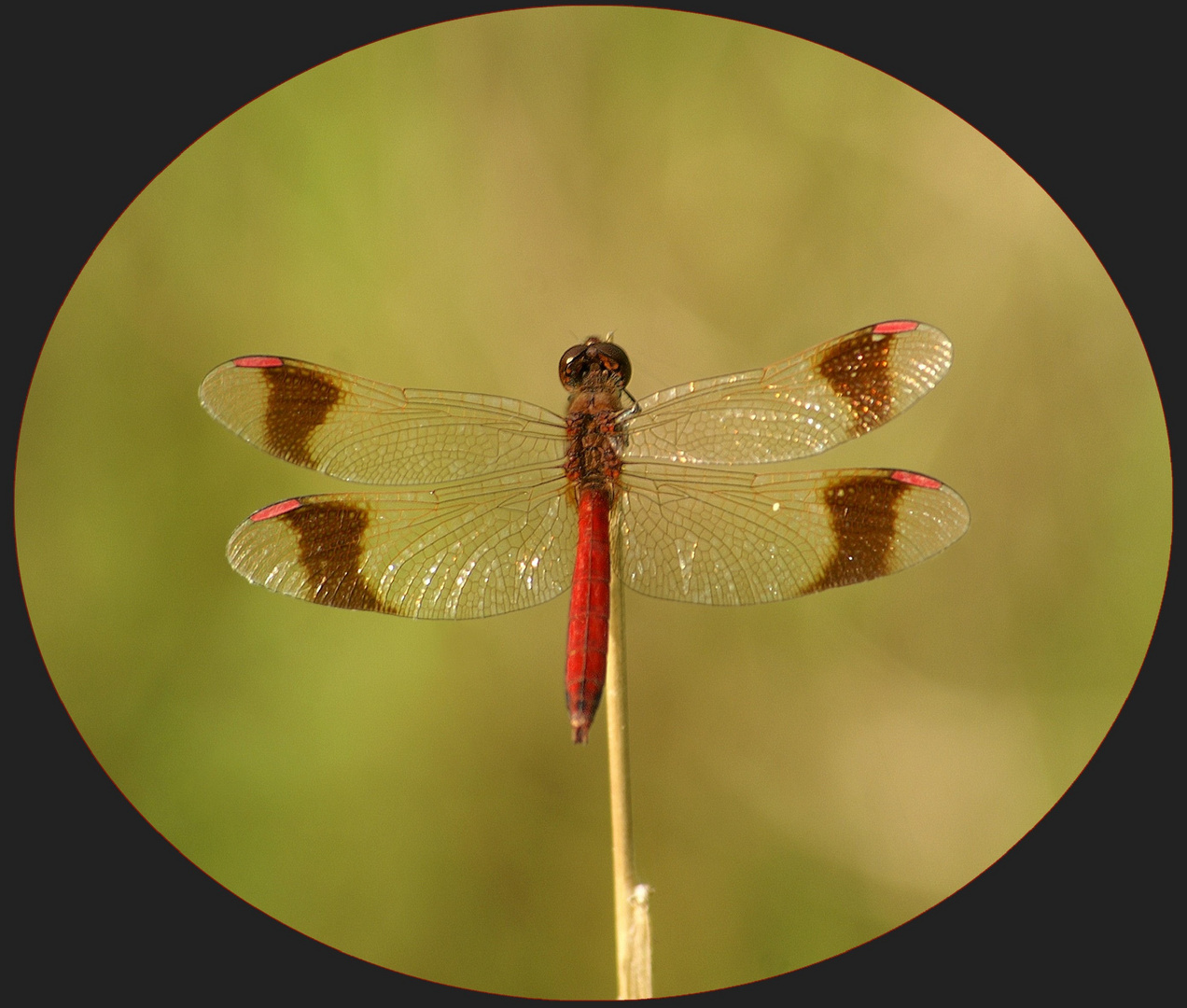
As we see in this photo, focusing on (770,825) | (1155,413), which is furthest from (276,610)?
(1155,413)

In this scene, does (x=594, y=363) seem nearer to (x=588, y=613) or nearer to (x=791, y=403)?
(x=791, y=403)

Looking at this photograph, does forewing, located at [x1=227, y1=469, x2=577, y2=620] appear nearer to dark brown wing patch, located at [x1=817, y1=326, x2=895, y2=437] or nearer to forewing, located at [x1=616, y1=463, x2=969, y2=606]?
forewing, located at [x1=616, y1=463, x2=969, y2=606]

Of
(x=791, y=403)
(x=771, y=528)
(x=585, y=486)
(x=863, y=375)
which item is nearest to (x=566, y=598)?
(x=585, y=486)

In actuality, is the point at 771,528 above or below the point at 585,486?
below

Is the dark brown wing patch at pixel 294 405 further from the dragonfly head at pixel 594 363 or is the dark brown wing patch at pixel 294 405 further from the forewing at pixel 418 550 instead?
the dragonfly head at pixel 594 363

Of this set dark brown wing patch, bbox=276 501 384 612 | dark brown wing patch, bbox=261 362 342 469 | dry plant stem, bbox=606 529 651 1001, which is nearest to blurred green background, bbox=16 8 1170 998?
dark brown wing patch, bbox=261 362 342 469

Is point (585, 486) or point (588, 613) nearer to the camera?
point (588, 613)

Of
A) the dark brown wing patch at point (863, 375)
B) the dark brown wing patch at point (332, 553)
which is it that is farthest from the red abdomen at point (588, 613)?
the dark brown wing patch at point (863, 375)
